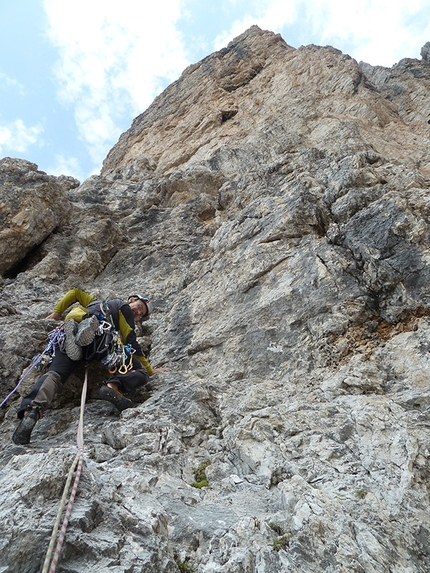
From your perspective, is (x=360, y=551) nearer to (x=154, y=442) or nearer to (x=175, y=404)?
(x=154, y=442)

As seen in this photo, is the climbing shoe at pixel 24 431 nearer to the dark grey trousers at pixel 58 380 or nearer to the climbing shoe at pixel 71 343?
the dark grey trousers at pixel 58 380

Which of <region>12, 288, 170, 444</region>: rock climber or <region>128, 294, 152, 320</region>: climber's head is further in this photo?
<region>128, 294, 152, 320</region>: climber's head

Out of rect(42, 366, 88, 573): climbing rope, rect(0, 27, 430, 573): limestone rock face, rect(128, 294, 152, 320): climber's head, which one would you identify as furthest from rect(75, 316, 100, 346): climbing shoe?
rect(42, 366, 88, 573): climbing rope

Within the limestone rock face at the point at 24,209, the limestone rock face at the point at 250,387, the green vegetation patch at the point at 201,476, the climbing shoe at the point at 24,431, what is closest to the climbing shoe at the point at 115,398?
the limestone rock face at the point at 250,387

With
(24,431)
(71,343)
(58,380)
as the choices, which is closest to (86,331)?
(71,343)

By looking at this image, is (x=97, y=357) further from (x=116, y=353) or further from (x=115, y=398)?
(x=115, y=398)

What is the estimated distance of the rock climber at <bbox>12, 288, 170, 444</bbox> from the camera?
5.62 meters

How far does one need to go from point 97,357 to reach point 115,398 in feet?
2.94

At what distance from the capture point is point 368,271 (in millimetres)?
7180

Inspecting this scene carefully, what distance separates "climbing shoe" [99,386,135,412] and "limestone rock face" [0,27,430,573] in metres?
0.31

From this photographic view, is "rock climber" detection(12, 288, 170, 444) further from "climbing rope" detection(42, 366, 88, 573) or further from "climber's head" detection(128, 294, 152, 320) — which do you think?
"climbing rope" detection(42, 366, 88, 573)

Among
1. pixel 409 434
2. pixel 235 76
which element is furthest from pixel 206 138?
pixel 409 434

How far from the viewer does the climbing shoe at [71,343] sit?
20.4ft

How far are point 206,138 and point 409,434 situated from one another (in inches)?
890
